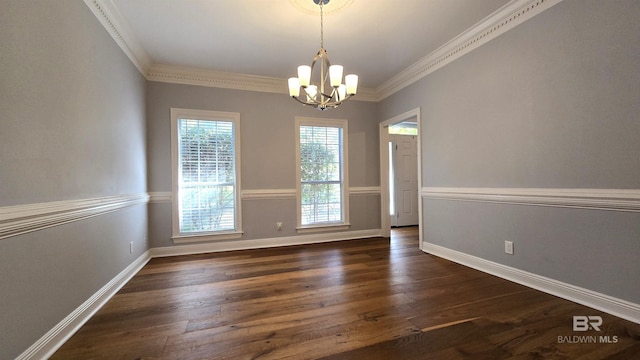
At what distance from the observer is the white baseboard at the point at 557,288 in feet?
5.90

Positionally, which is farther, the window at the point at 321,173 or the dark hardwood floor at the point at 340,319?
the window at the point at 321,173

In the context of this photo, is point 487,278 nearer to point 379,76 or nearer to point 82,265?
point 379,76

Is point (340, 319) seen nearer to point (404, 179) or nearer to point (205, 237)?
point (205, 237)

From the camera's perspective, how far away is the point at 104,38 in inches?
90.9

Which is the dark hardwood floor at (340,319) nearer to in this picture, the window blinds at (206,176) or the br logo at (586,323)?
the br logo at (586,323)

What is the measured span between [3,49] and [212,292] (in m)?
2.11

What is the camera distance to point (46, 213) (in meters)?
1.50

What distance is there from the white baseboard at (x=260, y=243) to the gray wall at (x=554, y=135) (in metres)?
1.69

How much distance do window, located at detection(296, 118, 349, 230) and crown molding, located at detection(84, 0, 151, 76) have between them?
220 cm

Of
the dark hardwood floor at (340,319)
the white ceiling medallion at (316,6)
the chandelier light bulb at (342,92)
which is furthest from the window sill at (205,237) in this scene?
the white ceiling medallion at (316,6)

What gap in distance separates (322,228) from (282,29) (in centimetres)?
295

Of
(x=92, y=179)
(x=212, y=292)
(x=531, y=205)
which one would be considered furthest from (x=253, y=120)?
(x=531, y=205)

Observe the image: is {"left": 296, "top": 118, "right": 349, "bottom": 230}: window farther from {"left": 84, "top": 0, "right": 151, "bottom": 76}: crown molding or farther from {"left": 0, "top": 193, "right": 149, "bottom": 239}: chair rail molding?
{"left": 0, "top": 193, "right": 149, "bottom": 239}: chair rail molding

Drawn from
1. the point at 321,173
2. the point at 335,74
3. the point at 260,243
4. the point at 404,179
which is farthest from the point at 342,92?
the point at 404,179
